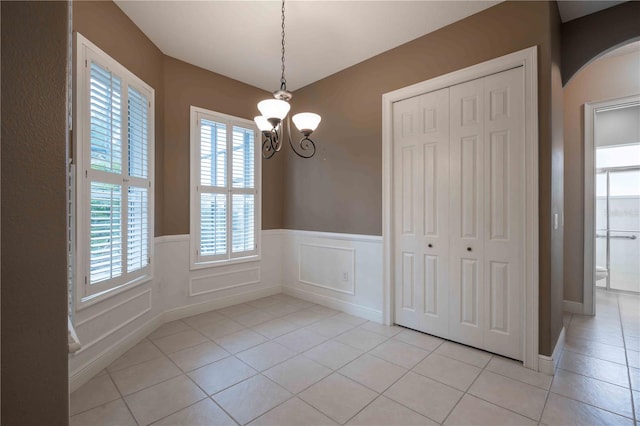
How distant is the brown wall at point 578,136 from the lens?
11.3 feet

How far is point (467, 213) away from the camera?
2.70 m

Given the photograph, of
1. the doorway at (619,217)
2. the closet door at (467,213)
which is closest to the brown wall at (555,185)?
the closet door at (467,213)

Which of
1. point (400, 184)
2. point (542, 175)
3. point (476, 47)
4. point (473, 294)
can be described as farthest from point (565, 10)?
point (473, 294)

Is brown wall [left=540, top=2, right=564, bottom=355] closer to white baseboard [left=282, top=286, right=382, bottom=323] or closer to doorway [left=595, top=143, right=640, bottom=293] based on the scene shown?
white baseboard [left=282, top=286, right=382, bottom=323]

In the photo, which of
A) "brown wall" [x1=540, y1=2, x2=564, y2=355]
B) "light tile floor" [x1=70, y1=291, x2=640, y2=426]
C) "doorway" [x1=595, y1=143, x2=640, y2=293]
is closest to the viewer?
"light tile floor" [x1=70, y1=291, x2=640, y2=426]

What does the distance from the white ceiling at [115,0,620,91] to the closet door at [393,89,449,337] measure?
694 mm

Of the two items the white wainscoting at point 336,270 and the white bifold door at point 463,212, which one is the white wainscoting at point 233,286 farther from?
the white bifold door at point 463,212

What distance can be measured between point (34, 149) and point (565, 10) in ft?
12.3

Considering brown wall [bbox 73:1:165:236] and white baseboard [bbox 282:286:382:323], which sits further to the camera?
white baseboard [bbox 282:286:382:323]

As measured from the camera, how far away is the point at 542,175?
90.7 inches

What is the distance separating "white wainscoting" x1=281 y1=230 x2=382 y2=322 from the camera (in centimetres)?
338

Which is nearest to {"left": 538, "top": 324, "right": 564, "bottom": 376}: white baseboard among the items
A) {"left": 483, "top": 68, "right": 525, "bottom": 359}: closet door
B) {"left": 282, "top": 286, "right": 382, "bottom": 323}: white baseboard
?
{"left": 483, "top": 68, "right": 525, "bottom": 359}: closet door

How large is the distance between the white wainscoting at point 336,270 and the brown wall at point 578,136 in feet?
7.97

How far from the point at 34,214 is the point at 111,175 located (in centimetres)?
221
